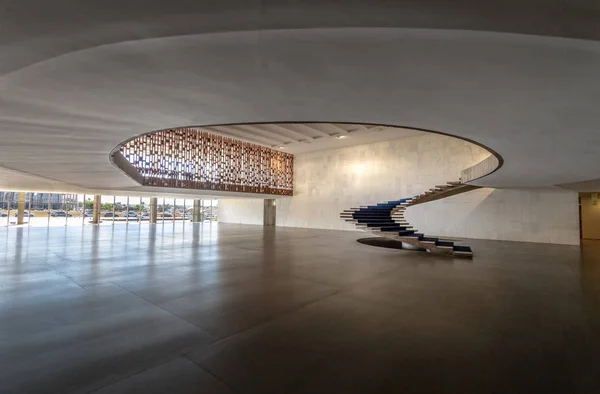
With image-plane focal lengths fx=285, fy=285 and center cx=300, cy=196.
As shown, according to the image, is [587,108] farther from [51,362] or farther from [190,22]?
[51,362]

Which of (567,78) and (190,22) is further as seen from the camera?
(567,78)

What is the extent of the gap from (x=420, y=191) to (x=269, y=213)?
33.8 ft

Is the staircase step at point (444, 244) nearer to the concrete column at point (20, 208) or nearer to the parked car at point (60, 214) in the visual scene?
the parked car at point (60, 214)

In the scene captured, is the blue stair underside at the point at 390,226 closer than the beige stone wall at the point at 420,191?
Yes

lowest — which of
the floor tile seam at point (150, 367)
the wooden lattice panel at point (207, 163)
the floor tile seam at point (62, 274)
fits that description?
the floor tile seam at point (150, 367)

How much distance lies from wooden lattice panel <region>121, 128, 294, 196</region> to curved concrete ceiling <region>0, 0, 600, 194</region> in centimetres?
692

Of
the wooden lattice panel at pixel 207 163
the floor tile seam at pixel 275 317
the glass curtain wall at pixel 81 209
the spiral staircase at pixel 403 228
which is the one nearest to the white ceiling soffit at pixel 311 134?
the wooden lattice panel at pixel 207 163

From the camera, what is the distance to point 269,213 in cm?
1991

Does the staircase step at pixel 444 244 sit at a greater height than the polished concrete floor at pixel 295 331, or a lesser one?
greater

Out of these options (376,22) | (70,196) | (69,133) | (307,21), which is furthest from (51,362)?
(70,196)

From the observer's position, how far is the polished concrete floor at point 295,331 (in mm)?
1823

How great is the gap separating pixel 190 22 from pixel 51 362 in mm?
2518

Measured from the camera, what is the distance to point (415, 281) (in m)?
4.42

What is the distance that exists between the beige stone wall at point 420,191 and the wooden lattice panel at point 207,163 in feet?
5.75
